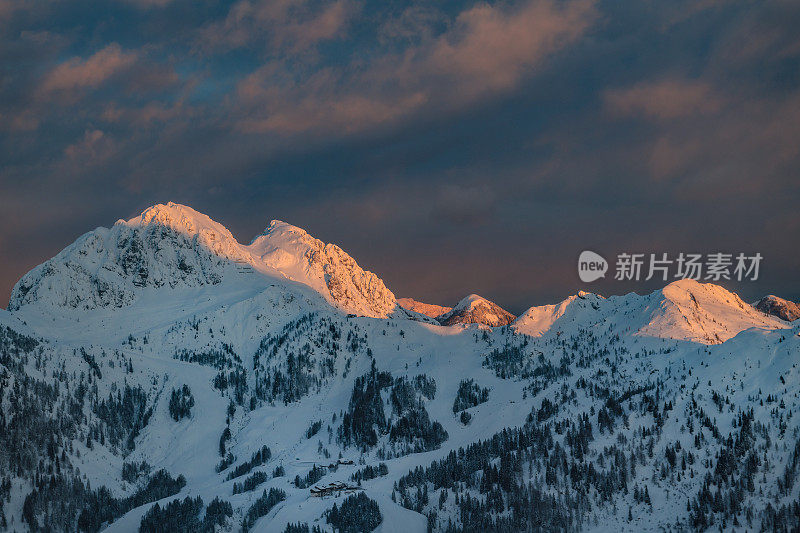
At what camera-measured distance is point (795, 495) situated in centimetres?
19488

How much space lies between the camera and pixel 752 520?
192 m

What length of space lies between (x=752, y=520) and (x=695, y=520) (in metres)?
14.2

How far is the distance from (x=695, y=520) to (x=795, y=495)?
2602cm

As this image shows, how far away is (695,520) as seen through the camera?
199625 millimetres

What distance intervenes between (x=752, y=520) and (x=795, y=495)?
14.1m
